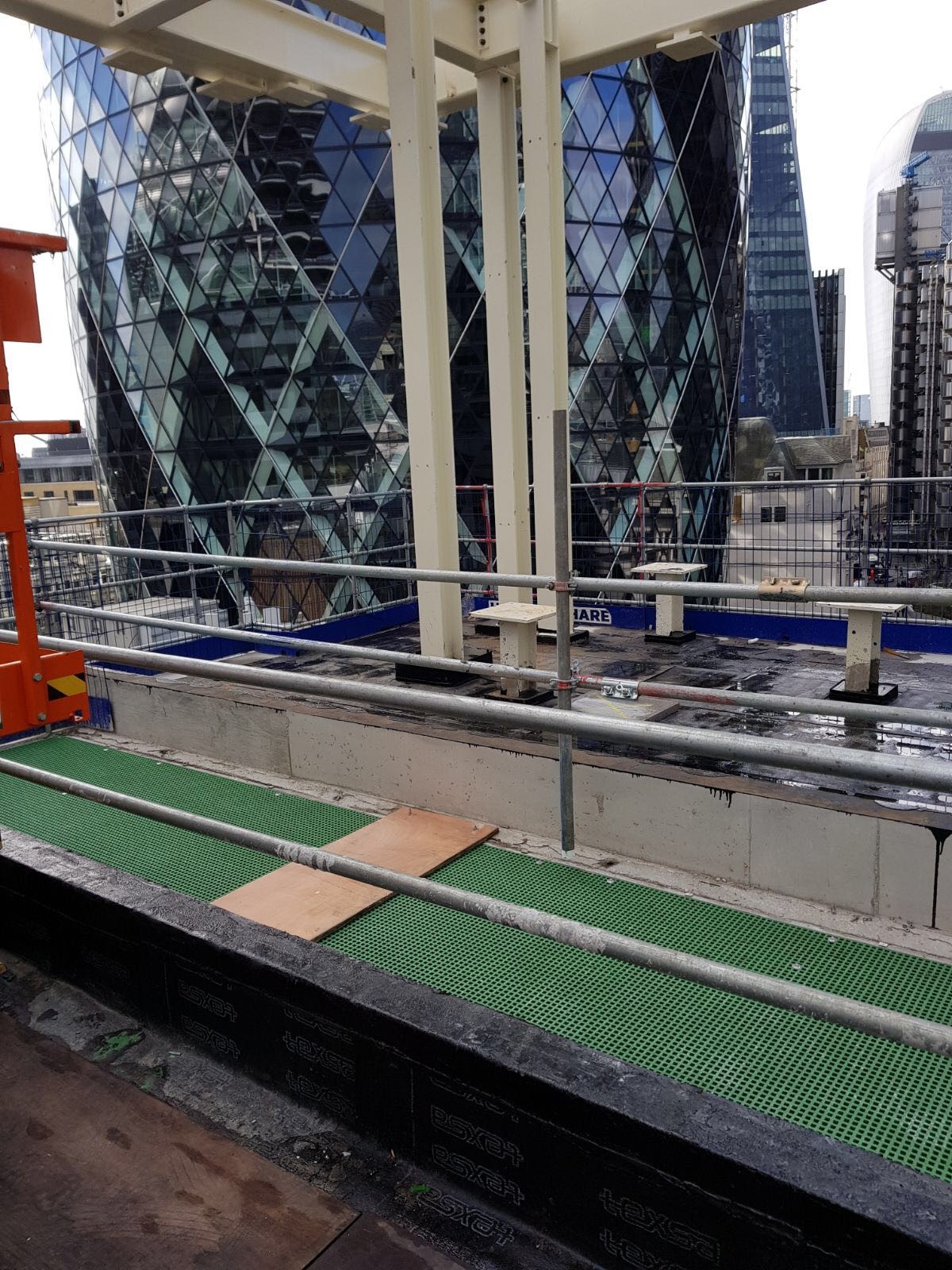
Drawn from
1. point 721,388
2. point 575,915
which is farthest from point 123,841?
point 721,388

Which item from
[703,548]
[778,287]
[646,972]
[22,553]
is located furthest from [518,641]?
[778,287]

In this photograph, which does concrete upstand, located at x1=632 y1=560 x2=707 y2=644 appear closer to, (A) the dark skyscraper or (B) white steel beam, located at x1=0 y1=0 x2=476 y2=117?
(B) white steel beam, located at x1=0 y1=0 x2=476 y2=117

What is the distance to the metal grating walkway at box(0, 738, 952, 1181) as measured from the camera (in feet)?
9.62

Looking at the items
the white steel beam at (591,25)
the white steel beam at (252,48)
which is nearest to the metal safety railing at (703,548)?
the white steel beam at (591,25)

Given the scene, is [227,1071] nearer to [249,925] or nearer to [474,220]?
[249,925]

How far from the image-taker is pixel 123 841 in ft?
17.0

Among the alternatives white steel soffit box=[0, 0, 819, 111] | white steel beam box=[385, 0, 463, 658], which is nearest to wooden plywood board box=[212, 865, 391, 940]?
white steel beam box=[385, 0, 463, 658]

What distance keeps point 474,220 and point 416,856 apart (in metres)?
22.9

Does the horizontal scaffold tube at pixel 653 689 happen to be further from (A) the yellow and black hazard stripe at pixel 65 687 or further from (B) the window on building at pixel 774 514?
(B) the window on building at pixel 774 514

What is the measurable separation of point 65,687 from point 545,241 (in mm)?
6441

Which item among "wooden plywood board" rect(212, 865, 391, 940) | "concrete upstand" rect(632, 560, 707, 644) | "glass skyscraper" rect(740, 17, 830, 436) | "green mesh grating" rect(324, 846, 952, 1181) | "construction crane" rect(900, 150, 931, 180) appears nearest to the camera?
"green mesh grating" rect(324, 846, 952, 1181)

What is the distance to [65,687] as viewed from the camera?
2.83m

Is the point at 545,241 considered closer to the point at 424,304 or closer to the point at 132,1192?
the point at 424,304

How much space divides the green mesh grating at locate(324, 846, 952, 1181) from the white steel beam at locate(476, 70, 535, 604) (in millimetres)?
4047
